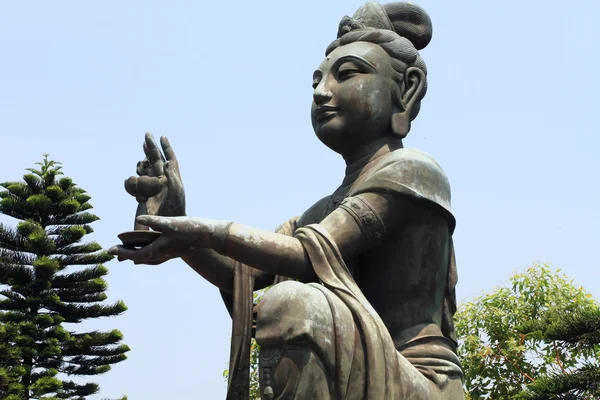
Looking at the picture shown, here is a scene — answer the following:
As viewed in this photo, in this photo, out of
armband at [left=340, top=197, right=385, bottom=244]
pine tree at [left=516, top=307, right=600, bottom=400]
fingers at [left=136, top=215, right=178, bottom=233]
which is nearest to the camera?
fingers at [left=136, top=215, right=178, bottom=233]

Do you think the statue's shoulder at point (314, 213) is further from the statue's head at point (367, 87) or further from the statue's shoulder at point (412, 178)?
the statue's shoulder at point (412, 178)

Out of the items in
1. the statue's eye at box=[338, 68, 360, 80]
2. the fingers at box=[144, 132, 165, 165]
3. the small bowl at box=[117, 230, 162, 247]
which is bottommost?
the small bowl at box=[117, 230, 162, 247]

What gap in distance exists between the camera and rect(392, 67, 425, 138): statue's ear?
6.62 meters

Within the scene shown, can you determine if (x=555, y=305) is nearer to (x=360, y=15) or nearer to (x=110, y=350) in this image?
(x=110, y=350)

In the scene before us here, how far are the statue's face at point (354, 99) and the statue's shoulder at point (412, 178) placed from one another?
0.33 meters

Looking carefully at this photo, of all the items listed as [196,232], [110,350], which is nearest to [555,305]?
[110,350]

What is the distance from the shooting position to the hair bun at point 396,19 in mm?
6945

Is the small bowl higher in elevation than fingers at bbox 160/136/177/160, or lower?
lower

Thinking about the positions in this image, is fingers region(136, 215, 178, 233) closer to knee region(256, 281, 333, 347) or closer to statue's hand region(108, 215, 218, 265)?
statue's hand region(108, 215, 218, 265)

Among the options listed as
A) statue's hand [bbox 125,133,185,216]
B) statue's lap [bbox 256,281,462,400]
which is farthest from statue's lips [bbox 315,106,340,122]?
statue's lap [bbox 256,281,462,400]

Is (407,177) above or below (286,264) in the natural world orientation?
above

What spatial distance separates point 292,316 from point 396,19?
2778mm

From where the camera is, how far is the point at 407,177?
611cm

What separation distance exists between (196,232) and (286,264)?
21.7 inches
